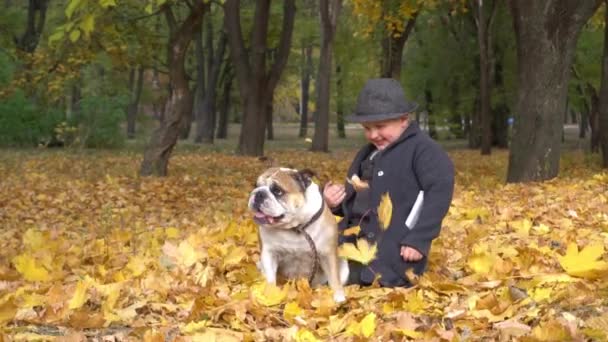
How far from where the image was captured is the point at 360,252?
469 cm

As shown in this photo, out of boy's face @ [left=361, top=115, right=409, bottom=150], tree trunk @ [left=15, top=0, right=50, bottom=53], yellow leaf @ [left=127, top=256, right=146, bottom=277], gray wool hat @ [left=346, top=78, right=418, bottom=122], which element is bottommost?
yellow leaf @ [left=127, top=256, right=146, bottom=277]

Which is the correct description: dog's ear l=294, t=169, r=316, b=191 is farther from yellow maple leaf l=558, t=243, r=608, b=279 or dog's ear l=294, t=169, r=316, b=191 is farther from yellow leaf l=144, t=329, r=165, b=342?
yellow maple leaf l=558, t=243, r=608, b=279

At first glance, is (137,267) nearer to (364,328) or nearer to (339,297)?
(339,297)

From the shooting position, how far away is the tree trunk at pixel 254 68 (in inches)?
849

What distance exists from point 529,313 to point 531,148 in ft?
31.2

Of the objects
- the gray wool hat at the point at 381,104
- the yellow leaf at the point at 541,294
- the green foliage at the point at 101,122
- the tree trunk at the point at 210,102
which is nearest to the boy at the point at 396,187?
the gray wool hat at the point at 381,104

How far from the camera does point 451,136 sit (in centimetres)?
5634

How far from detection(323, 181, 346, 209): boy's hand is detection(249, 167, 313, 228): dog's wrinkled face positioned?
0.47 meters

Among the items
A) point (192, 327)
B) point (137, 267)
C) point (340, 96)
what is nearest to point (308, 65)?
point (340, 96)

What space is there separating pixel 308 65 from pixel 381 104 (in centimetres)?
4514

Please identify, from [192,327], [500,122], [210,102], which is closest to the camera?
[192,327]

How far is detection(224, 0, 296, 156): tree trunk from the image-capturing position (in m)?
21.6

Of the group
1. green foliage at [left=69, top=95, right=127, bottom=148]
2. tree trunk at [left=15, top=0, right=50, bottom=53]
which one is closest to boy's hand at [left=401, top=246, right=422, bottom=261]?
green foliage at [left=69, top=95, right=127, bottom=148]

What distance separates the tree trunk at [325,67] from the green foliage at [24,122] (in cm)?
962
